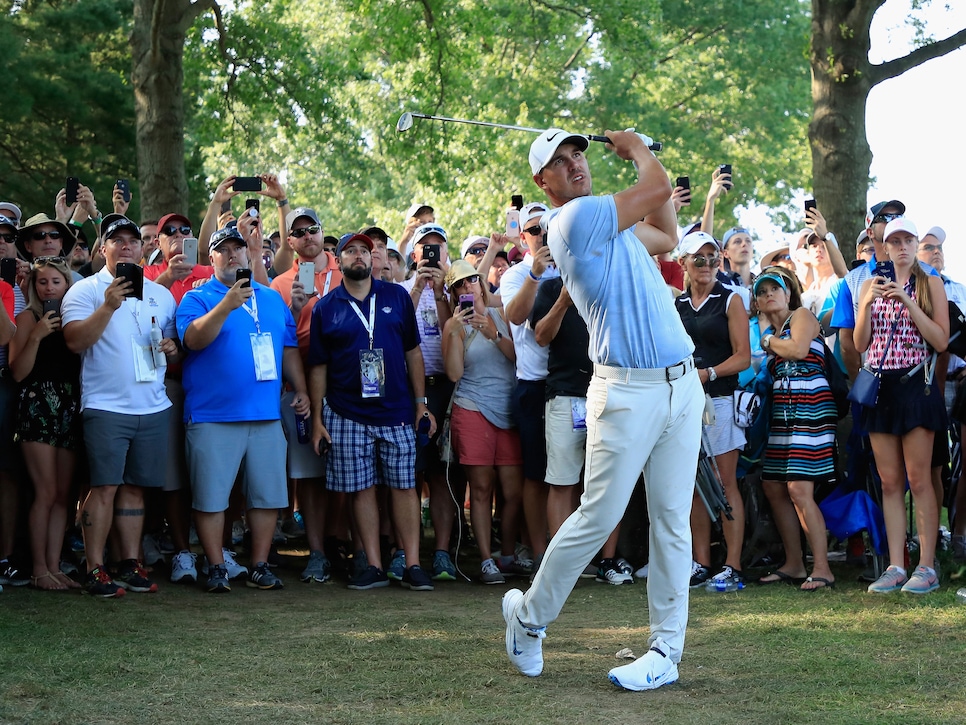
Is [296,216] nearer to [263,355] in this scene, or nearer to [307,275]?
[307,275]

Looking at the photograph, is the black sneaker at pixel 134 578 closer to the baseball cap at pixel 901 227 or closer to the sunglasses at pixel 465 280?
the sunglasses at pixel 465 280

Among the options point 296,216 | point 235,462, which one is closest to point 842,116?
point 296,216

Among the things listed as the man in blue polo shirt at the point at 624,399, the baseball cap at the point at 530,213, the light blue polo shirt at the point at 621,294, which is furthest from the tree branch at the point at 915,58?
the light blue polo shirt at the point at 621,294

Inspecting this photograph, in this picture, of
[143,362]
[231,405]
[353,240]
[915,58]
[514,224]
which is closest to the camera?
[143,362]

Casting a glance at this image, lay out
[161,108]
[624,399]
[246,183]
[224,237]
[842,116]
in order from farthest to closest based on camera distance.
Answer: [161,108] → [842,116] → [246,183] → [224,237] → [624,399]

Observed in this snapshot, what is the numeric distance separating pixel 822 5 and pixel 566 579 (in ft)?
29.9

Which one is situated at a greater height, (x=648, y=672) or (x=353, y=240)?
(x=353, y=240)

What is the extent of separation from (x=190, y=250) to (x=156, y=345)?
0.76 m

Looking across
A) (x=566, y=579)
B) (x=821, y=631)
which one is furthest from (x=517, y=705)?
(x=821, y=631)

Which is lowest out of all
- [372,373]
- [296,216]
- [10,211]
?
[372,373]

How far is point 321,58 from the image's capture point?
17.6 m

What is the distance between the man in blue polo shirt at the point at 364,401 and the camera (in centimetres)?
783

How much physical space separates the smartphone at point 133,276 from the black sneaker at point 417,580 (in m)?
2.45

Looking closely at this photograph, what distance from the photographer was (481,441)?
8164mm
